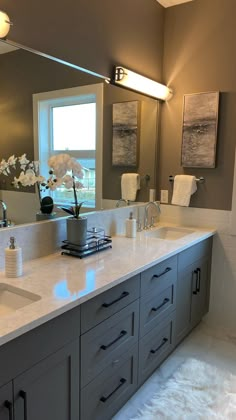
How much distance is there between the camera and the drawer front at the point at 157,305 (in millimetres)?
1808

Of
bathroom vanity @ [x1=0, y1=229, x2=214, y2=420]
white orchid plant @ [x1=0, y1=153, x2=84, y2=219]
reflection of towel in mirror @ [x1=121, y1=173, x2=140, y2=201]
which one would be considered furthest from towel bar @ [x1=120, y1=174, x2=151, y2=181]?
white orchid plant @ [x1=0, y1=153, x2=84, y2=219]

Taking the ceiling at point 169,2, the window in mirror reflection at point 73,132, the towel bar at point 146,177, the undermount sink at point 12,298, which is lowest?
the undermount sink at point 12,298

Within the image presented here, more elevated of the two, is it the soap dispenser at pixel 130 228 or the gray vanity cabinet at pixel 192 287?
the soap dispenser at pixel 130 228

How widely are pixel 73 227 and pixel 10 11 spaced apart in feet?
3.69

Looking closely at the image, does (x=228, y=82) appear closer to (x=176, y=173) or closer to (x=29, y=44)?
(x=176, y=173)

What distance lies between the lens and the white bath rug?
178cm

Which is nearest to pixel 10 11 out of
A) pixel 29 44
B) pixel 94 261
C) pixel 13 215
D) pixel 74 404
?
pixel 29 44

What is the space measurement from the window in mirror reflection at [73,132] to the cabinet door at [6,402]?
1080 mm

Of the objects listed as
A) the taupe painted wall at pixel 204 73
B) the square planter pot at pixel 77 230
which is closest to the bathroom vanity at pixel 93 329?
the square planter pot at pixel 77 230

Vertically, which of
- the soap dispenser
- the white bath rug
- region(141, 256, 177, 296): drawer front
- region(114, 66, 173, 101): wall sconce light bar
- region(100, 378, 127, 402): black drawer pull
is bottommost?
the white bath rug

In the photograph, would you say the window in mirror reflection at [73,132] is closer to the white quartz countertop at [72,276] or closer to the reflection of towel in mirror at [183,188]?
the white quartz countertop at [72,276]

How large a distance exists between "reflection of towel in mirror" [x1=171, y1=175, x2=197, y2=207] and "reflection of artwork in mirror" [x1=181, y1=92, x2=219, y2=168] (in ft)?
0.40

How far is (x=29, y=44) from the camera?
1.71 metres

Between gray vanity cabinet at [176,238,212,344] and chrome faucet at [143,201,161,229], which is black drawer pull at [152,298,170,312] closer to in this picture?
gray vanity cabinet at [176,238,212,344]
